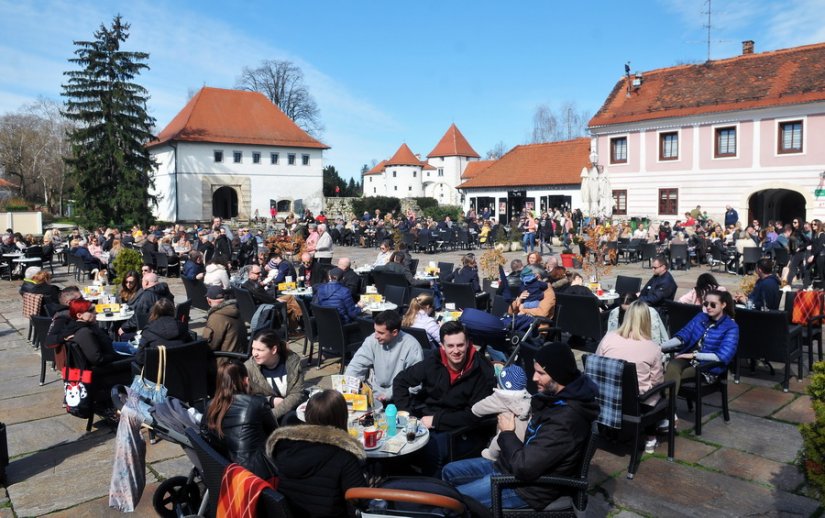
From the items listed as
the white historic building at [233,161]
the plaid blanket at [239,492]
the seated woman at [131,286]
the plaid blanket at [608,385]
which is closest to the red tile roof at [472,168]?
the white historic building at [233,161]

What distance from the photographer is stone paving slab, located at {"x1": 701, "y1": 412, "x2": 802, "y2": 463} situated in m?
4.92

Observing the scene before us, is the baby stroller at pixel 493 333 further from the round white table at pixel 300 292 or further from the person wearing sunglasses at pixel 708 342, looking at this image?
the round white table at pixel 300 292

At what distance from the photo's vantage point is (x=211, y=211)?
43.6m

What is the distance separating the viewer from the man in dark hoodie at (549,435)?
3.13 m

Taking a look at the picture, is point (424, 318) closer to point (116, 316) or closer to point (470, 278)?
point (470, 278)

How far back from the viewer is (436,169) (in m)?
74.9

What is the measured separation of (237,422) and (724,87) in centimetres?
3154

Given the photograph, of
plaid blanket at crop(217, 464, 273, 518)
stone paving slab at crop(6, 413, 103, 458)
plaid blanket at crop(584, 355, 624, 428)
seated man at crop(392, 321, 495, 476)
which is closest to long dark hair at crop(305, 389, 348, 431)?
plaid blanket at crop(217, 464, 273, 518)

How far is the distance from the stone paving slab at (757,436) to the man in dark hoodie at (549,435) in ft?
8.26

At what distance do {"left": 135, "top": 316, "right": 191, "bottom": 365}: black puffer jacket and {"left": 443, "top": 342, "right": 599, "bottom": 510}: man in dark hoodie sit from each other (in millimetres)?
3469

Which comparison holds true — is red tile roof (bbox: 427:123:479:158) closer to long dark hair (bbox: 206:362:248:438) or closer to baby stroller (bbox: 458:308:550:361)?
baby stroller (bbox: 458:308:550:361)

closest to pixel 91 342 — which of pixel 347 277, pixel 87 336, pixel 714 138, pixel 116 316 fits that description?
pixel 87 336

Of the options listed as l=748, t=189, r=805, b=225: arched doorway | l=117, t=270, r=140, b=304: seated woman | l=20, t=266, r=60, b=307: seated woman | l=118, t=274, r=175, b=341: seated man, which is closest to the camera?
l=118, t=274, r=175, b=341: seated man

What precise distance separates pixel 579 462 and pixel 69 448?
444cm
